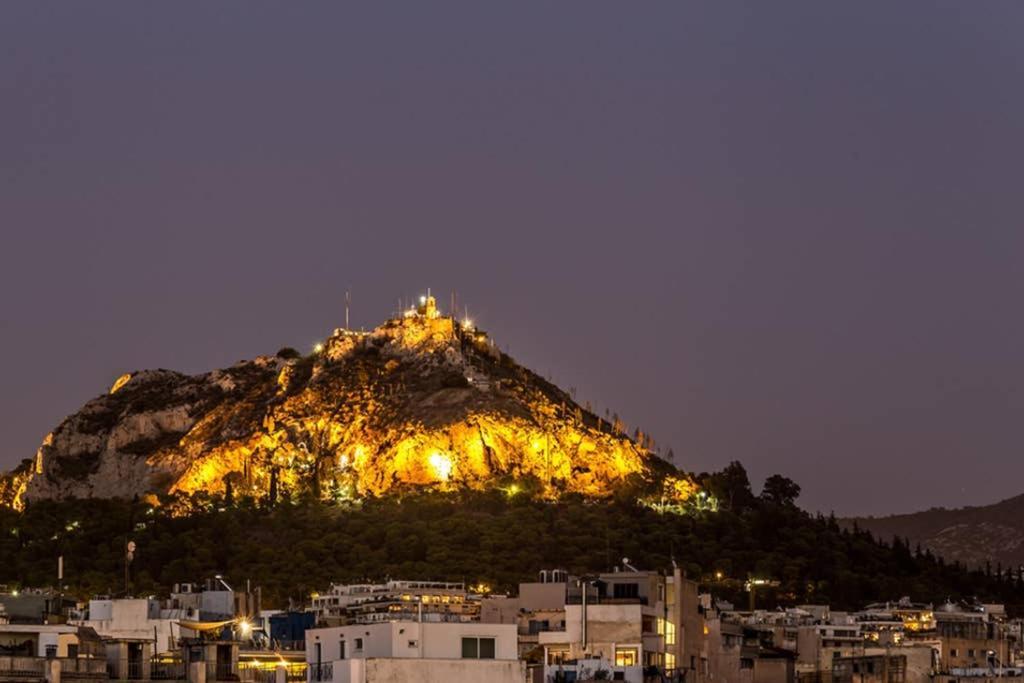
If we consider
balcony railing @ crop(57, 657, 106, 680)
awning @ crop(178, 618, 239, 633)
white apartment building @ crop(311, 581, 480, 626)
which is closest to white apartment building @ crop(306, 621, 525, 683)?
white apartment building @ crop(311, 581, 480, 626)

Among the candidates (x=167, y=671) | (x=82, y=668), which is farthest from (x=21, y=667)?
(x=167, y=671)

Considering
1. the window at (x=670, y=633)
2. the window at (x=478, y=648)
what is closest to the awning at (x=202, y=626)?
the window at (x=670, y=633)

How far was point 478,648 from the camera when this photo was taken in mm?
68250

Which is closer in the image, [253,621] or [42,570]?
[253,621]

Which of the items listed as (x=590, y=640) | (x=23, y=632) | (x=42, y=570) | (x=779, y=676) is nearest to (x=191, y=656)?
(x=23, y=632)

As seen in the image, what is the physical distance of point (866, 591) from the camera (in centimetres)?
18662

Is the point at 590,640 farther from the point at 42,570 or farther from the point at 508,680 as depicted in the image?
the point at 42,570

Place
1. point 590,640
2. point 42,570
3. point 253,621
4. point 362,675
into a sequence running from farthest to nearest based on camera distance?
1. point 42,570
2. point 253,621
3. point 590,640
4. point 362,675

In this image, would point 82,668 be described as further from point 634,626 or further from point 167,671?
point 634,626

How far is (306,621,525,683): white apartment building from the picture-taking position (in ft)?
215

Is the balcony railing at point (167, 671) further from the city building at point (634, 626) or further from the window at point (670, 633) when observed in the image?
the window at point (670, 633)

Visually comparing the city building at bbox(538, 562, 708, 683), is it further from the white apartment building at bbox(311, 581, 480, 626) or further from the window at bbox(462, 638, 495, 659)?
the window at bbox(462, 638, 495, 659)

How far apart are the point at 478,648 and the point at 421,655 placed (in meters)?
1.87

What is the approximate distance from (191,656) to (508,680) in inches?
312
